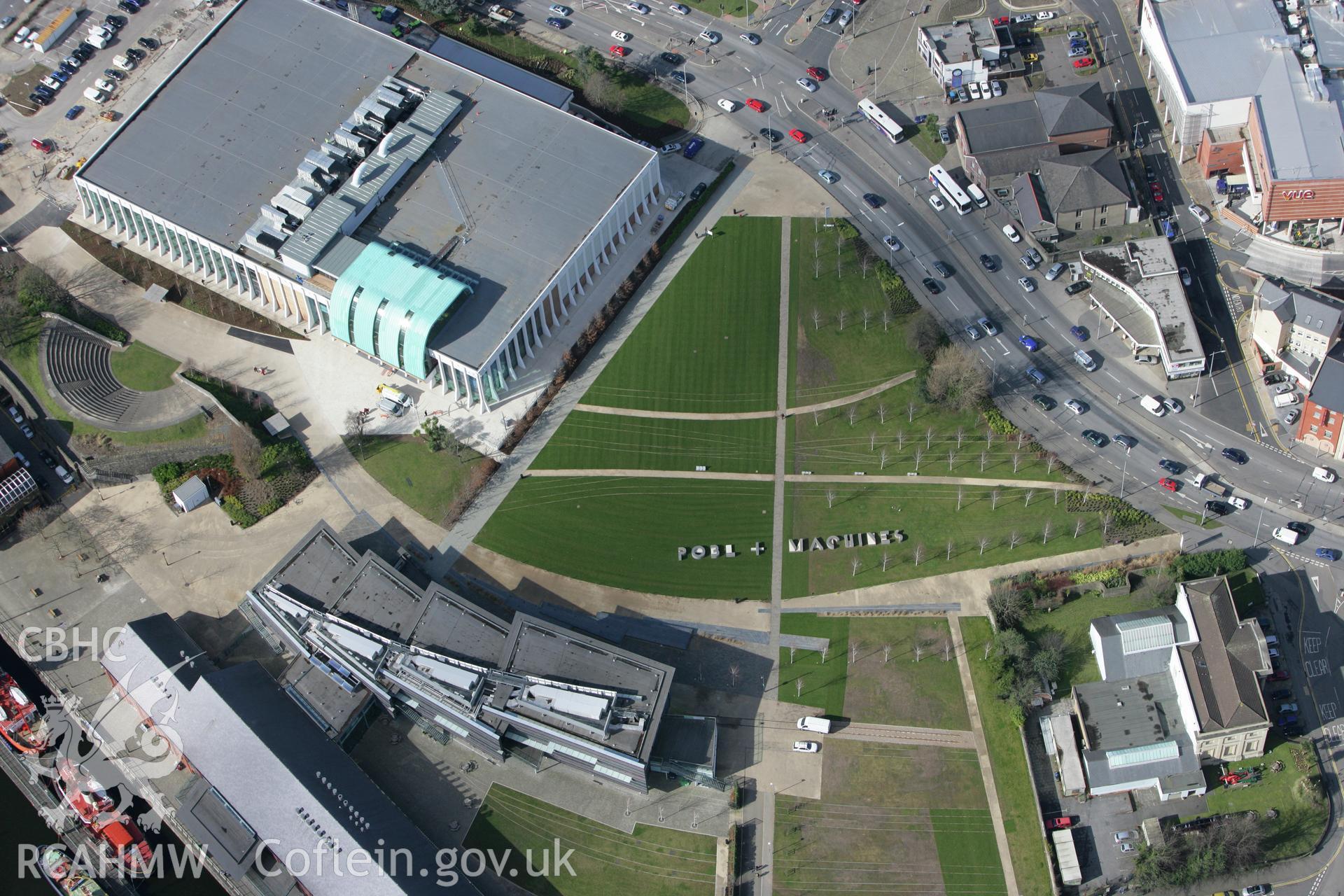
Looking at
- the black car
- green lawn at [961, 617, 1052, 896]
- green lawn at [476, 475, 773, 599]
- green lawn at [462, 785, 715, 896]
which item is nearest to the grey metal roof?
the black car

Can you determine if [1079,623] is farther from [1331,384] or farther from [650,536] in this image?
[650,536]

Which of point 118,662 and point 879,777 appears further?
point 118,662

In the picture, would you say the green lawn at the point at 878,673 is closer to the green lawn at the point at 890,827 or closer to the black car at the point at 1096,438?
the green lawn at the point at 890,827

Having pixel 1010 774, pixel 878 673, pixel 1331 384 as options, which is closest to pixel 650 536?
pixel 878 673

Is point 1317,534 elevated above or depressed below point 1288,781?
above

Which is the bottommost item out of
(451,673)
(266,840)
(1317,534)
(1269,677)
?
(266,840)

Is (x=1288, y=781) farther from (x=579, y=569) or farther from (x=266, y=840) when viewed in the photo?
(x=266, y=840)

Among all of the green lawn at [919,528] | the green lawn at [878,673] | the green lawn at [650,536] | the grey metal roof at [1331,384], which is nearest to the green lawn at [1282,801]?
the green lawn at [878,673]

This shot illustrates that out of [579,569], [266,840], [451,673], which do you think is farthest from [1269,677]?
[266,840]
